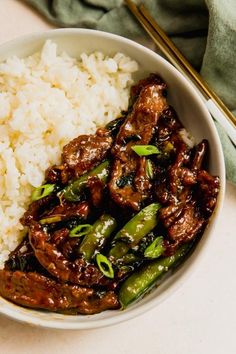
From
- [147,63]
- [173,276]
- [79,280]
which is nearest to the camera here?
[79,280]

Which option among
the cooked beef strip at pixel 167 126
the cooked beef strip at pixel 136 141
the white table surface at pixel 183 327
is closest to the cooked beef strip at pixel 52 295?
the white table surface at pixel 183 327

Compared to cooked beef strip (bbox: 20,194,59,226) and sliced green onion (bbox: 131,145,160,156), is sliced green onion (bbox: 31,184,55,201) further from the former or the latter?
sliced green onion (bbox: 131,145,160,156)

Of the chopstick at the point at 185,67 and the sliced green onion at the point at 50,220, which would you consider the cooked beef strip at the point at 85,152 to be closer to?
the sliced green onion at the point at 50,220

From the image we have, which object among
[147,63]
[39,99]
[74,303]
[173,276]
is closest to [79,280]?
[74,303]

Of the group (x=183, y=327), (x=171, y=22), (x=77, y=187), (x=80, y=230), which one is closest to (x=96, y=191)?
(x=77, y=187)

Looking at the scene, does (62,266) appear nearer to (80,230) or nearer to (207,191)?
(80,230)

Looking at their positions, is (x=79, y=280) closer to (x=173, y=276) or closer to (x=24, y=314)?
(x=24, y=314)
